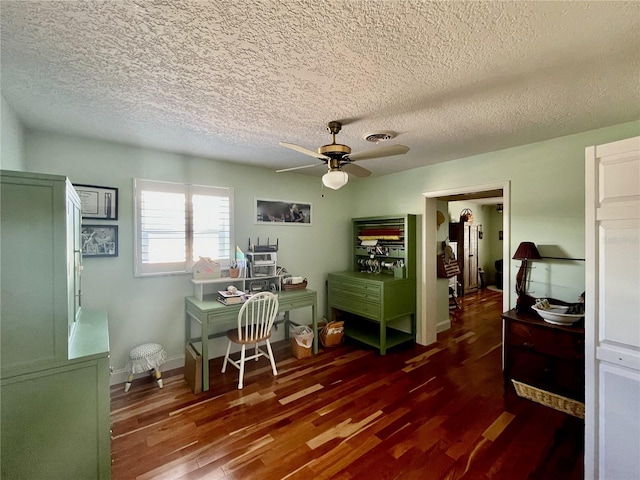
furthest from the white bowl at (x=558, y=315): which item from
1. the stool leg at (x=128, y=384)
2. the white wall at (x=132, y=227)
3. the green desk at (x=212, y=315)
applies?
the stool leg at (x=128, y=384)

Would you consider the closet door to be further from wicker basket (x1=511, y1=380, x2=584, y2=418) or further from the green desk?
the green desk

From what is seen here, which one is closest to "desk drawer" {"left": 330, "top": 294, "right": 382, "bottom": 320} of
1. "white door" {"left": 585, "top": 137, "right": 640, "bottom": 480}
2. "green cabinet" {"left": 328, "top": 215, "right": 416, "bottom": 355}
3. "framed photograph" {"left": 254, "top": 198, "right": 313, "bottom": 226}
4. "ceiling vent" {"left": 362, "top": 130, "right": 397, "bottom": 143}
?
"green cabinet" {"left": 328, "top": 215, "right": 416, "bottom": 355}

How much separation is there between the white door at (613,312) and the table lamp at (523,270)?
3.93ft

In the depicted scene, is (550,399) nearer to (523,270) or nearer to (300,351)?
(523,270)

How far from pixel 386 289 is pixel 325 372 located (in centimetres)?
122

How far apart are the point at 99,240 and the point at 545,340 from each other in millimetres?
4199

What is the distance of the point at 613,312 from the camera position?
144cm

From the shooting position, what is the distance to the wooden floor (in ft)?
5.87

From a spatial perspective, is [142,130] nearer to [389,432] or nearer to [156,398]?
[156,398]

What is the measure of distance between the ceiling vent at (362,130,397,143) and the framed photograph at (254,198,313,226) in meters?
1.67

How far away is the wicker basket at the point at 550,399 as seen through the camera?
7.41 ft

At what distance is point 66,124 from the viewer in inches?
88.8

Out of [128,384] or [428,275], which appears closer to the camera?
[128,384]

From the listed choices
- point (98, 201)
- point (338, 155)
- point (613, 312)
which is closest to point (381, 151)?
point (338, 155)
